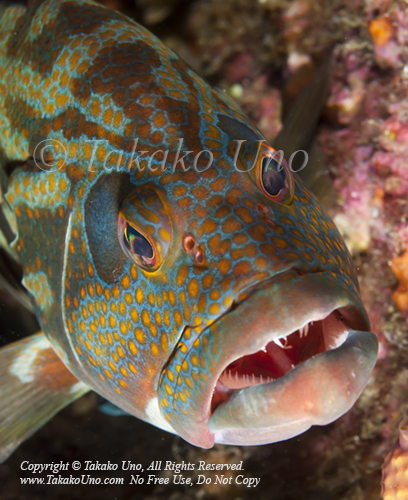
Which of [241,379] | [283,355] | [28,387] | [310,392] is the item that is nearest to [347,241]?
[283,355]

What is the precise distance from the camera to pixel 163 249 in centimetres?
169

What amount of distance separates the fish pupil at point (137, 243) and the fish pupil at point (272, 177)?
60 cm

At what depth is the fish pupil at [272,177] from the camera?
180cm

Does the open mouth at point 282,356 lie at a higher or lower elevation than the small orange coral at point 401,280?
lower

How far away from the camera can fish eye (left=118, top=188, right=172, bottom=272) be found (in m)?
1.67

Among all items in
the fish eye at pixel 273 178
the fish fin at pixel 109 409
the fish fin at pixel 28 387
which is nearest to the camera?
the fish eye at pixel 273 178

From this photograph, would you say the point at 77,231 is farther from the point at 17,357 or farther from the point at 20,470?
the point at 20,470

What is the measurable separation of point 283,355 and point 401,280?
1698 mm

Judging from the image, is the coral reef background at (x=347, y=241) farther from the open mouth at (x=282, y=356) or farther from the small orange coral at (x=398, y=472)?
the open mouth at (x=282, y=356)

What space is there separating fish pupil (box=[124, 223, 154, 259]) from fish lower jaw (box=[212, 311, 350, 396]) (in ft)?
2.07

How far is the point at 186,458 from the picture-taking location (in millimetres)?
3490

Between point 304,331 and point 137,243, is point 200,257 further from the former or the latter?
point 304,331

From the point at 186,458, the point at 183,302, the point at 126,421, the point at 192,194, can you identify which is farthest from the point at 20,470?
the point at 192,194

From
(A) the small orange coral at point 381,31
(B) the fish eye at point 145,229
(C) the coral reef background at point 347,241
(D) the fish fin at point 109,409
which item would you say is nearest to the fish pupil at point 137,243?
(B) the fish eye at point 145,229
